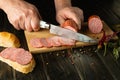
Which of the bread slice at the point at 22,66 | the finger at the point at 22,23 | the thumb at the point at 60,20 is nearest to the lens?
the bread slice at the point at 22,66

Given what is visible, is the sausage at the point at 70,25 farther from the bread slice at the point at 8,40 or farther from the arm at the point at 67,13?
the bread slice at the point at 8,40

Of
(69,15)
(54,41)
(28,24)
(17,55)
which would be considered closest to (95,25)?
(69,15)

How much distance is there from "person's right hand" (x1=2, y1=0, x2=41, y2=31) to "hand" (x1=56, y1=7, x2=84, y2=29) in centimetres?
17

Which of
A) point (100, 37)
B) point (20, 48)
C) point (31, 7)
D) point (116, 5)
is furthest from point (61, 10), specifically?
point (116, 5)

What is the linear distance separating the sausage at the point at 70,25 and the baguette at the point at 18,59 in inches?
12.3

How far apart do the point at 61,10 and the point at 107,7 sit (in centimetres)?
48

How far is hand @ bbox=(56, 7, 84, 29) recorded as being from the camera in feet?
5.05

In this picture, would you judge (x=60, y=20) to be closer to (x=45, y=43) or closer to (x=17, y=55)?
(x=45, y=43)

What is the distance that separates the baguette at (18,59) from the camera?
126 cm

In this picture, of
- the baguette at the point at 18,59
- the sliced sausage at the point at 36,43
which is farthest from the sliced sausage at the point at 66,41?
the baguette at the point at 18,59

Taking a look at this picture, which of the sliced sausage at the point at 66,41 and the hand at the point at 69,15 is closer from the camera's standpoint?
the sliced sausage at the point at 66,41

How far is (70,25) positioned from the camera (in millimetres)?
1487

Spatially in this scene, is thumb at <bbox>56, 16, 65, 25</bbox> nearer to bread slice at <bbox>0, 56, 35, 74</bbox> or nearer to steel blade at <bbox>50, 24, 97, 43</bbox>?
steel blade at <bbox>50, 24, 97, 43</bbox>

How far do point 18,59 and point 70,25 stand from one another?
0.39 meters
